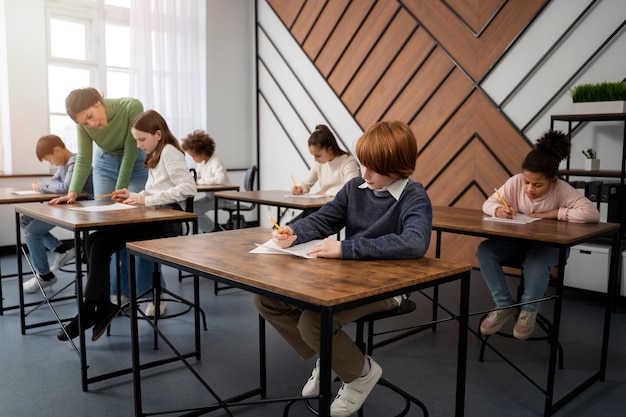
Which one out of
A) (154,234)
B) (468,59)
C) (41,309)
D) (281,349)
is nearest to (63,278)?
(41,309)

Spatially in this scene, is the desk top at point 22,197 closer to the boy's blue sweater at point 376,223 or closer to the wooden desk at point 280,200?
the wooden desk at point 280,200

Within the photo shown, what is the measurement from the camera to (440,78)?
424 cm

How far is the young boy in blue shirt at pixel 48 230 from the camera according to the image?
3488 mm

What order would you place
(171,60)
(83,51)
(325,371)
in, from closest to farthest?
(325,371), (83,51), (171,60)

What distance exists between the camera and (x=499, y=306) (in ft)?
8.01

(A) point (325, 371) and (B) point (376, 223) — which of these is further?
(B) point (376, 223)

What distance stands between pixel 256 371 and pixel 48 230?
2020mm

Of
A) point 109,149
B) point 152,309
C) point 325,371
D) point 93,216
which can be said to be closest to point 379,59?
point 109,149

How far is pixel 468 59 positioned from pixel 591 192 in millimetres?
1387

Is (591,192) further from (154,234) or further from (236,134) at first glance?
(236,134)

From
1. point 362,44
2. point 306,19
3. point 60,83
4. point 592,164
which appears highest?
point 306,19

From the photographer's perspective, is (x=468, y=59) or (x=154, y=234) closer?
(x=154, y=234)

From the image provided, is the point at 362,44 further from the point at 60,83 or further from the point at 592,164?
the point at 60,83

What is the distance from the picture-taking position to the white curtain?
5.32 metres
